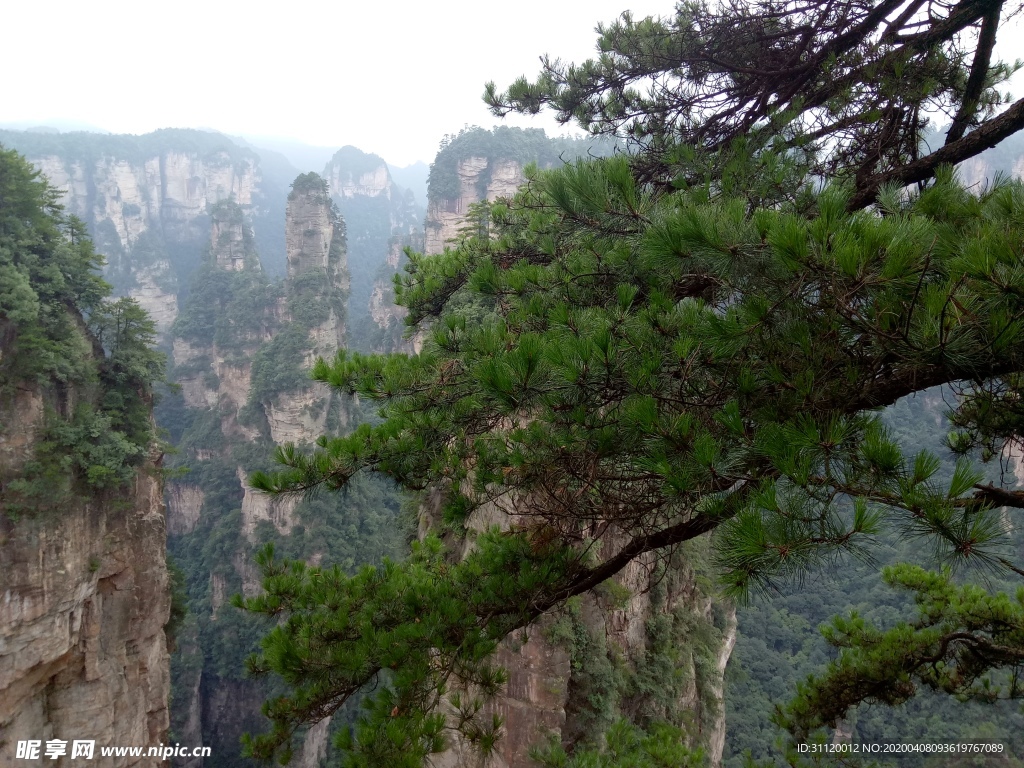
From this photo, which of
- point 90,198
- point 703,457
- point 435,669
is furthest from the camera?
point 90,198

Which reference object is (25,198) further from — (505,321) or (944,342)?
(944,342)

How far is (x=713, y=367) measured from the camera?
1.76 m

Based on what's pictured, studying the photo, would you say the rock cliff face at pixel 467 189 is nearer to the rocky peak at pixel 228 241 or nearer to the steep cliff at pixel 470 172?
the steep cliff at pixel 470 172

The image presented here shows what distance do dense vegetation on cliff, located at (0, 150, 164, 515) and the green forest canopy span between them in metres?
7.71

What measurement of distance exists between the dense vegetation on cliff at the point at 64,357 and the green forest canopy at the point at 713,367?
771 cm

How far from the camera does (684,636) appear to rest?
7.56 m

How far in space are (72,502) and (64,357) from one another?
2.22 metres

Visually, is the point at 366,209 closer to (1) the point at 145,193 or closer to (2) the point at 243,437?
(1) the point at 145,193

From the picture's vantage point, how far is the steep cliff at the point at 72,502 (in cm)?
766

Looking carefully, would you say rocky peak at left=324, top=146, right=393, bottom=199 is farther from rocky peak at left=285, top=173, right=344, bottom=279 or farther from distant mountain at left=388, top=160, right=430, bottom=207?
rocky peak at left=285, top=173, right=344, bottom=279

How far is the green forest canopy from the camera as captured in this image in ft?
4.27

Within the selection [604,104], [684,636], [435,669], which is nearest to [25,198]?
[604,104]

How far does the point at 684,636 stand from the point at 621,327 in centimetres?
709

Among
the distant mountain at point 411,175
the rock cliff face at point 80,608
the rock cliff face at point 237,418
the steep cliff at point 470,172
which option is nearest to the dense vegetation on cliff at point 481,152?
the steep cliff at point 470,172
